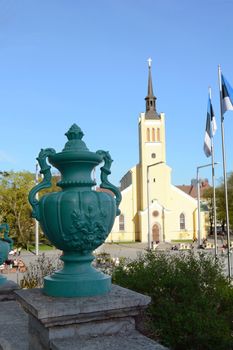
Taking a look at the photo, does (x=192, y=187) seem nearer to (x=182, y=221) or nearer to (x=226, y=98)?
(x=182, y=221)

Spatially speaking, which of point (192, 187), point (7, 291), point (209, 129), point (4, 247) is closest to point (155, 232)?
point (209, 129)

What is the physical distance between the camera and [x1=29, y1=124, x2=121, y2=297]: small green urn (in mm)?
3236

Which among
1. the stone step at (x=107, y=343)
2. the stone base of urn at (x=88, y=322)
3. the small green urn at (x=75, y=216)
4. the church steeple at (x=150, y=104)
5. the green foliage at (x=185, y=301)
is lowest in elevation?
the green foliage at (x=185, y=301)

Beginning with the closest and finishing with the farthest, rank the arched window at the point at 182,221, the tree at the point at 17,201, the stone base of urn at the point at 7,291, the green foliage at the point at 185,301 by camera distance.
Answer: the green foliage at the point at 185,301, the stone base of urn at the point at 7,291, the tree at the point at 17,201, the arched window at the point at 182,221

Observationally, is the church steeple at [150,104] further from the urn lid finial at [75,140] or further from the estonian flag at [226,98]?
the urn lid finial at [75,140]

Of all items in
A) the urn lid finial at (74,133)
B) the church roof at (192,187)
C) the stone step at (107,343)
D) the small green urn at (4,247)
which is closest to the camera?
the stone step at (107,343)

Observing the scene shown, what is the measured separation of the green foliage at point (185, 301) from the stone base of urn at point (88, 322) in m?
3.02

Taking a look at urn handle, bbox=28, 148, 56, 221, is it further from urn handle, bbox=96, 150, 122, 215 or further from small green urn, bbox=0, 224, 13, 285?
small green urn, bbox=0, 224, 13, 285

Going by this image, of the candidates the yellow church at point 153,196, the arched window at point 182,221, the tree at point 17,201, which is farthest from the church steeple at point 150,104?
the tree at point 17,201

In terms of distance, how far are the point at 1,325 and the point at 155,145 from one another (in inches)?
2111

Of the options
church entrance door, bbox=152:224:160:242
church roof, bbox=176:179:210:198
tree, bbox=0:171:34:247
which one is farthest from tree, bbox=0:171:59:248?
church roof, bbox=176:179:210:198

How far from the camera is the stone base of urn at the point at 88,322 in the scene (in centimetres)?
295

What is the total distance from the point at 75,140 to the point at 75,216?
0.71 metres

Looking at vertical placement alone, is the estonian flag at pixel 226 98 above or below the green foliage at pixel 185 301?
above
